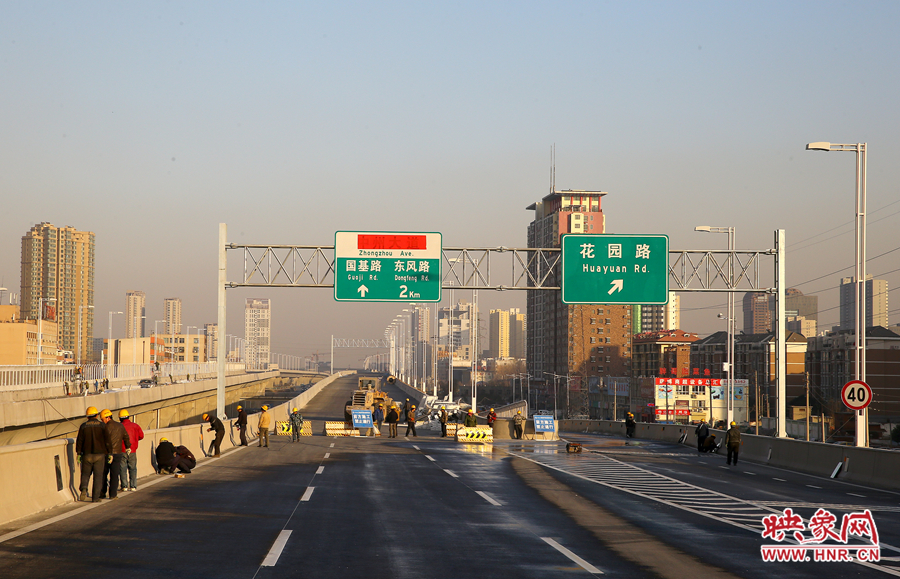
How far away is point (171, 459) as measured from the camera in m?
22.4

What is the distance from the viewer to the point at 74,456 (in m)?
17.0

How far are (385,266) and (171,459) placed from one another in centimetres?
1605

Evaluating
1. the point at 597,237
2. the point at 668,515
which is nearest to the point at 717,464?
the point at 597,237

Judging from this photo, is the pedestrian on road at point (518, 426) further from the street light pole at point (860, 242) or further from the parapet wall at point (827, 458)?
the street light pole at point (860, 242)

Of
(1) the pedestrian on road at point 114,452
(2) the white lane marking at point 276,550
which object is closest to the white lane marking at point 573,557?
(2) the white lane marking at point 276,550

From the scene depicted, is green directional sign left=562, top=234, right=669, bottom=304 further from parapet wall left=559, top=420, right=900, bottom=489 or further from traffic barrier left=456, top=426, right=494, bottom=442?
traffic barrier left=456, top=426, right=494, bottom=442

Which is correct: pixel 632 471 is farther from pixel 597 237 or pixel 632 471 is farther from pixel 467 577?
→ pixel 467 577

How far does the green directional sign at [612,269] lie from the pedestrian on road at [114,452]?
22.4 metres

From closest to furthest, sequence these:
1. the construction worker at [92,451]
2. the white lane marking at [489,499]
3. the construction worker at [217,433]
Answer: the construction worker at [92,451], the white lane marking at [489,499], the construction worker at [217,433]

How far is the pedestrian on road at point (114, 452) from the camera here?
55.0 ft

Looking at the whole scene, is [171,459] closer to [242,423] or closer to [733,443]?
[242,423]

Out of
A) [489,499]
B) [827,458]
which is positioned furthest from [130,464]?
[827,458]

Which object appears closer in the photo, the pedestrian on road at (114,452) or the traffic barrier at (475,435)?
the pedestrian on road at (114,452)

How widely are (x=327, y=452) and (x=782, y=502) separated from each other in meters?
18.7
